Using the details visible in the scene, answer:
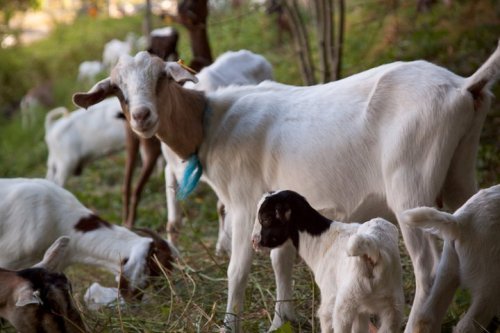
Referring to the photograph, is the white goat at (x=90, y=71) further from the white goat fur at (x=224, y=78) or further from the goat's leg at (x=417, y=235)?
the goat's leg at (x=417, y=235)

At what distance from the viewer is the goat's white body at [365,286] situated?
12.1 ft

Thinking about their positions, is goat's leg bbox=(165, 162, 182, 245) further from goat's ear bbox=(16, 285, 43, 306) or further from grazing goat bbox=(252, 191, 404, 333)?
grazing goat bbox=(252, 191, 404, 333)

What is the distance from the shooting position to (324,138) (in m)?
4.71

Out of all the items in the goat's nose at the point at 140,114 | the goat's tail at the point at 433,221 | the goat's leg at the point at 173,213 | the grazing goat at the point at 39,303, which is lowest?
the goat's leg at the point at 173,213

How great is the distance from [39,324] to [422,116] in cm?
213

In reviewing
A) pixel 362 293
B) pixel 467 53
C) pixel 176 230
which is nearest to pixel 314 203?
pixel 362 293

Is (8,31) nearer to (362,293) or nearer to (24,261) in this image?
(24,261)

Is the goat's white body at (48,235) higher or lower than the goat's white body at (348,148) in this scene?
lower

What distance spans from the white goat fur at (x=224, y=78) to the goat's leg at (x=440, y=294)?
8.00ft

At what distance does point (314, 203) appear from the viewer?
480cm

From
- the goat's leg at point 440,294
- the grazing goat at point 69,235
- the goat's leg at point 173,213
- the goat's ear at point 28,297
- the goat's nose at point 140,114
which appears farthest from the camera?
the goat's leg at point 173,213

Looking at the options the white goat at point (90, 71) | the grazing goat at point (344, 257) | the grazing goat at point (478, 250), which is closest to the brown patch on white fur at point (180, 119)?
the grazing goat at point (344, 257)

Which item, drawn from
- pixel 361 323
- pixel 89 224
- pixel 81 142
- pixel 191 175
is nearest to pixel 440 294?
pixel 361 323

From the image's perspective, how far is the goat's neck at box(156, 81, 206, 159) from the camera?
4.96 m
